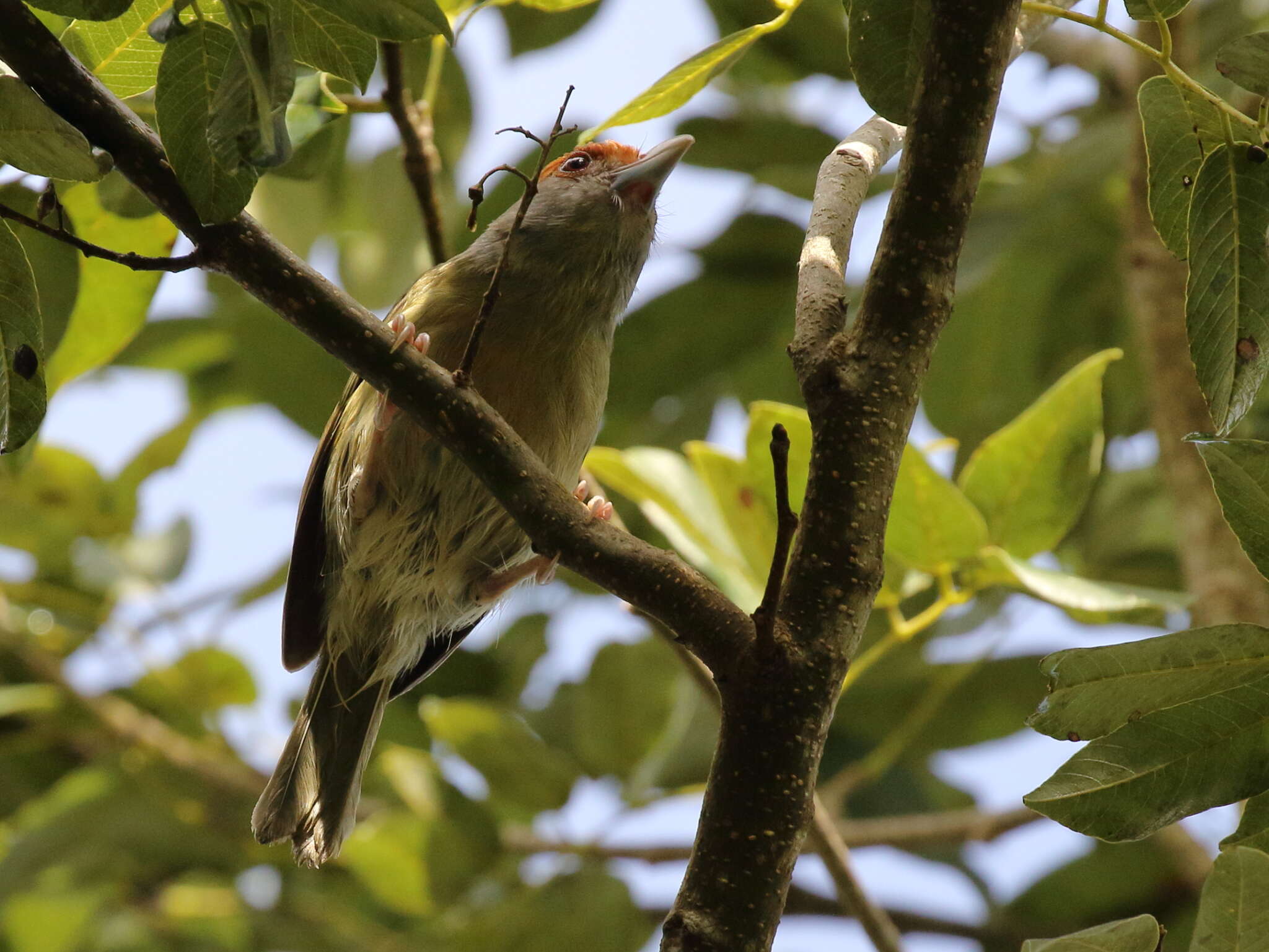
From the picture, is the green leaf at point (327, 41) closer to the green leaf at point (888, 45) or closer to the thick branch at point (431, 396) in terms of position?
the thick branch at point (431, 396)

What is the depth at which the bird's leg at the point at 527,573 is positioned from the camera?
297 cm

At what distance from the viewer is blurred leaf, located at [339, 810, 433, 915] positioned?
3600mm

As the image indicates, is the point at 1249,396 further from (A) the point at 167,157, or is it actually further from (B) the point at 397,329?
(B) the point at 397,329

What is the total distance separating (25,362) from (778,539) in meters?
1.01

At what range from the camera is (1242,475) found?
155cm

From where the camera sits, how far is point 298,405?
13.0ft

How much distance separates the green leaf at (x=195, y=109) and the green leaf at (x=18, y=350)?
24cm

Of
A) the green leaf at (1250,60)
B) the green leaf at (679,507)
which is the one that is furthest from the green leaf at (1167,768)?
the green leaf at (679,507)

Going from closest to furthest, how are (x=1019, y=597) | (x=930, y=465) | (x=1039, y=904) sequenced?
1. (x=930, y=465)
2. (x=1019, y=597)
3. (x=1039, y=904)

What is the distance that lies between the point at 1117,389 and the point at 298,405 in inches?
104

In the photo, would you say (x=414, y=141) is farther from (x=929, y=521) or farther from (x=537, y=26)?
(x=929, y=521)

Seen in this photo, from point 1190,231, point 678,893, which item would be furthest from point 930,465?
point 678,893

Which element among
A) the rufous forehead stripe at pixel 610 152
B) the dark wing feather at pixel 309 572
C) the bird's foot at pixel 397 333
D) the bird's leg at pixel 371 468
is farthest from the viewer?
the rufous forehead stripe at pixel 610 152

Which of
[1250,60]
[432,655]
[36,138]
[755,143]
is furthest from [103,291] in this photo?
[755,143]
